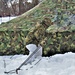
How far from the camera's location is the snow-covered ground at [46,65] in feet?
9.41

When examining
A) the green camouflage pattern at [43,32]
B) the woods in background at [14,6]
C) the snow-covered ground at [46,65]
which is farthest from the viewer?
the woods in background at [14,6]

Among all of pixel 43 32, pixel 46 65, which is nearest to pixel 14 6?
pixel 43 32

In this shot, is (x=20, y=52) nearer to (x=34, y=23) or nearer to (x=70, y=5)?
(x=34, y=23)

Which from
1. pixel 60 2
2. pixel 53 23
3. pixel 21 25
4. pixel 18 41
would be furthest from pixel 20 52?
pixel 60 2

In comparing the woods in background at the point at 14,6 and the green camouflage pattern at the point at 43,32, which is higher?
the woods in background at the point at 14,6

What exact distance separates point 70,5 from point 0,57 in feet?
4.85

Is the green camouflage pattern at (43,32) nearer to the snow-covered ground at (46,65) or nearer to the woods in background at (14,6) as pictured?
the snow-covered ground at (46,65)

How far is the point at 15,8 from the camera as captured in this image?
4781 mm

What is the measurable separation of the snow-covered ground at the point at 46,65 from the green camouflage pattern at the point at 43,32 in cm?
13

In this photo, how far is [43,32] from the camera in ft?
11.3

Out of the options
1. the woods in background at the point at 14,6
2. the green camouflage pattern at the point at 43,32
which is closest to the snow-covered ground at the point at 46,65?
the green camouflage pattern at the point at 43,32

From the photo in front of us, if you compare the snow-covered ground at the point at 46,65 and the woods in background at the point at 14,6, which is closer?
the snow-covered ground at the point at 46,65

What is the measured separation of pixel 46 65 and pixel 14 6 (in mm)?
2026

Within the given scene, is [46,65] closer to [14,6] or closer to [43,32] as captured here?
[43,32]
